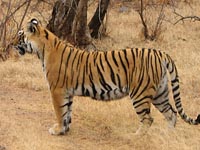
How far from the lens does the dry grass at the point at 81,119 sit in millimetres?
6609

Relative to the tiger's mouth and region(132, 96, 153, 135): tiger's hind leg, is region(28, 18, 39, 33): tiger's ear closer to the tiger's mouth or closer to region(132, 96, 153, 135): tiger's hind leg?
the tiger's mouth

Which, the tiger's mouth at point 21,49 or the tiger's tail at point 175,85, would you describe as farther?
the tiger's mouth at point 21,49

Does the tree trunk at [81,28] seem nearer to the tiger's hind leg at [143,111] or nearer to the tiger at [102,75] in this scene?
the tiger at [102,75]

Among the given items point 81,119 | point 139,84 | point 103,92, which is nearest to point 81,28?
point 81,119

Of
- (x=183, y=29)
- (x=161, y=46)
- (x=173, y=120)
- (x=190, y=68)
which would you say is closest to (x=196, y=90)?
(x=190, y=68)

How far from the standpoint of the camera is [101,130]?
285 inches

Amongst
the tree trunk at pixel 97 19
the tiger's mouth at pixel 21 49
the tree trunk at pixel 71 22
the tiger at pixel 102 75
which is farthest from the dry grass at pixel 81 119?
the tree trunk at pixel 97 19

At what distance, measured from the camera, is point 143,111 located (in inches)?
272

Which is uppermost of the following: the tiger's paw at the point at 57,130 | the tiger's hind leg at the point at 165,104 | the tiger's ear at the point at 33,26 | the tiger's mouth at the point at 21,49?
the tiger's ear at the point at 33,26

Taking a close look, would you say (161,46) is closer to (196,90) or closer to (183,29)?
(183,29)

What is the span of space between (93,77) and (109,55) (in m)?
0.39

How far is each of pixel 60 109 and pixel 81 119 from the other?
0.74 metres

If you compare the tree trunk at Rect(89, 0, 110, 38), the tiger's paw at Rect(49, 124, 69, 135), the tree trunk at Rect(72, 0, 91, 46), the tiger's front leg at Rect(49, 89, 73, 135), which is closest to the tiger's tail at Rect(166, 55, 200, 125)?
the tiger's front leg at Rect(49, 89, 73, 135)

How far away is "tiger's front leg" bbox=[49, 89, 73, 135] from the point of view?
703 cm
